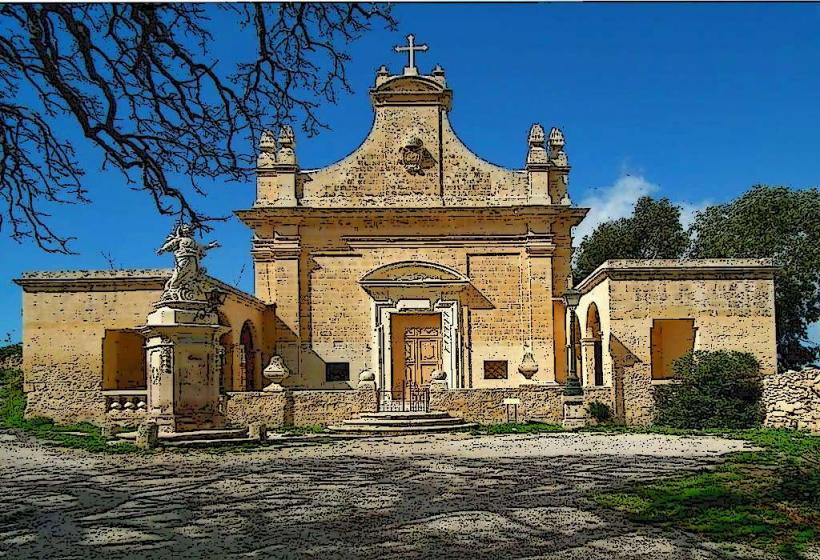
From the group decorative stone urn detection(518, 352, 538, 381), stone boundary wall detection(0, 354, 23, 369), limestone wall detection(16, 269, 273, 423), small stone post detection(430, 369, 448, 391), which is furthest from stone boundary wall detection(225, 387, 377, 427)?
stone boundary wall detection(0, 354, 23, 369)

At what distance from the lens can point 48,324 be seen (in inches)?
769

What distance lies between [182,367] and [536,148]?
1183cm

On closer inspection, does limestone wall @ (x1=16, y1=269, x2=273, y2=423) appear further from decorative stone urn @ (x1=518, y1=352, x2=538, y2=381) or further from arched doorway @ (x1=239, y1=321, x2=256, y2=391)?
decorative stone urn @ (x1=518, y1=352, x2=538, y2=381)

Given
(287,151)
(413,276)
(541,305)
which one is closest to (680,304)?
(541,305)

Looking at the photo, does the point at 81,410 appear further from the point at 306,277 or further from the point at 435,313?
the point at 435,313

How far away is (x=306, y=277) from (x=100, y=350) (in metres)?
5.25

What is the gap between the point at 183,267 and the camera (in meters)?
14.2

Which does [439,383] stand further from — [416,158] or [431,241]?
[416,158]

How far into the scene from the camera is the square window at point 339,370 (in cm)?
2236

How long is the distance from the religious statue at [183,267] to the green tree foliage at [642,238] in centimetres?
2240

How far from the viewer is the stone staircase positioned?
56.1 feet

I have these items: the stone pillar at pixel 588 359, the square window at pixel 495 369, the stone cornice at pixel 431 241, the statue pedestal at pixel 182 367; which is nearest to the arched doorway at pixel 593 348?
the stone pillar at pixel 588 359

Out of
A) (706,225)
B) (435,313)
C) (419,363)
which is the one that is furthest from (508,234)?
(706,225)

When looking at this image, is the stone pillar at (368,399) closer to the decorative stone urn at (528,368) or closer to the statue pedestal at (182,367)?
the decorative stone urn at (528,368)
